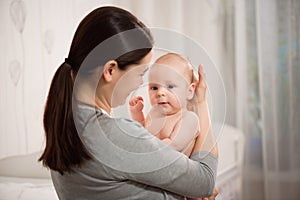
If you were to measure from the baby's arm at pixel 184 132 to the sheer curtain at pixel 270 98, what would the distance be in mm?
983

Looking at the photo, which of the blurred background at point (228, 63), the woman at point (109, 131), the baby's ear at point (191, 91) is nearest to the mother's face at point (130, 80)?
the woman at point (109, 131)

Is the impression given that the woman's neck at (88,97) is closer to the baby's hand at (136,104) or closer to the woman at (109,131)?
the woman at (109,131)

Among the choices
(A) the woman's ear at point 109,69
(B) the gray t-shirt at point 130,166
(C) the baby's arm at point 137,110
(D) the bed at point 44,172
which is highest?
(A) the woman's ear at point 109,69


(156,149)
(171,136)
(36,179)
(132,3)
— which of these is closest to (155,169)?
(156,149)

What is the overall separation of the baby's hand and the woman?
141 mm

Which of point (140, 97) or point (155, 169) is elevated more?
point (140, 97)

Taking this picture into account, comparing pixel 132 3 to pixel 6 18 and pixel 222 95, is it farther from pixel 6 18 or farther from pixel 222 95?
pixel 222 95

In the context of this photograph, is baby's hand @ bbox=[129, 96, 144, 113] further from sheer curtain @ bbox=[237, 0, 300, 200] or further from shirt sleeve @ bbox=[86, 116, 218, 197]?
sheer curtain @ bbox=[237, 0, 300, 200]

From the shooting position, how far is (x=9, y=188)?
1902mm

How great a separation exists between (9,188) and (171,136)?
40.8 inches

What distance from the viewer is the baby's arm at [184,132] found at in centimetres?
108

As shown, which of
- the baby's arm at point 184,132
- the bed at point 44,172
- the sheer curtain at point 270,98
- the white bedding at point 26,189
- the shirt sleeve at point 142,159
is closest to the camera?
the shirt sleeve at point 142,159

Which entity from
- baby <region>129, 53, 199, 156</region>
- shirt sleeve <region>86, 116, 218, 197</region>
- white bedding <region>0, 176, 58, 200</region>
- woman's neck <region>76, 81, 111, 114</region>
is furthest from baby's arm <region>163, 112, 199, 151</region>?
white bedding <region>0, 176, 58, 200</region>

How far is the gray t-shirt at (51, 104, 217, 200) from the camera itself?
3.10ft
